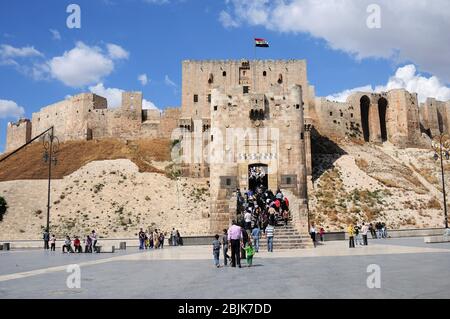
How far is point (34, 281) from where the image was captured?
10453mm

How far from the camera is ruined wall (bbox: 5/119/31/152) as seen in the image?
78.5m

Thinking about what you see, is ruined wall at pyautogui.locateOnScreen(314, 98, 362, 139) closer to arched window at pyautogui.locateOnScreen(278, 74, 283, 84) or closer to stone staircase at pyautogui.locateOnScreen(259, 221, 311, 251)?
arched window at pyautogui.locateOnScreen(278, 74, 283, 84)

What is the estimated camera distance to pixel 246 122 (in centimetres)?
2855

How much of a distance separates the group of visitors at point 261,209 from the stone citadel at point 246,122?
733 millimetres

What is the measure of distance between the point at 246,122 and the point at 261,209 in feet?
21.6

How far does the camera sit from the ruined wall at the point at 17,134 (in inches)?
3091

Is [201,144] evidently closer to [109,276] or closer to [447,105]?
[109,276]

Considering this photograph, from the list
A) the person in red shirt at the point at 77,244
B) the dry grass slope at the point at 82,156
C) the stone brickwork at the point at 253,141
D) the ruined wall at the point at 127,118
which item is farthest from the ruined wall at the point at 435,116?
the person in red shirt at the point at 77,244

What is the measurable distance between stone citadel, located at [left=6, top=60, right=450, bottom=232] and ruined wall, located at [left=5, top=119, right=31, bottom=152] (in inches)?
7.5

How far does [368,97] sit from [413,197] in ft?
87.2

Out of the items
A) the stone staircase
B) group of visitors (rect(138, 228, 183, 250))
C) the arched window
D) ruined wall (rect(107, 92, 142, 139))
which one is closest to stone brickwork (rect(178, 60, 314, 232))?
group of visitors (rect(138, 228, 183, 250))

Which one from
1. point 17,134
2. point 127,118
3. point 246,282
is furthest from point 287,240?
point 17,134

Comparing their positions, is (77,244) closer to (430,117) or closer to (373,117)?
(373,117)

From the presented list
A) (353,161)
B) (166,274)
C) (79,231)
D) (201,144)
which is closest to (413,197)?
(353,161)
